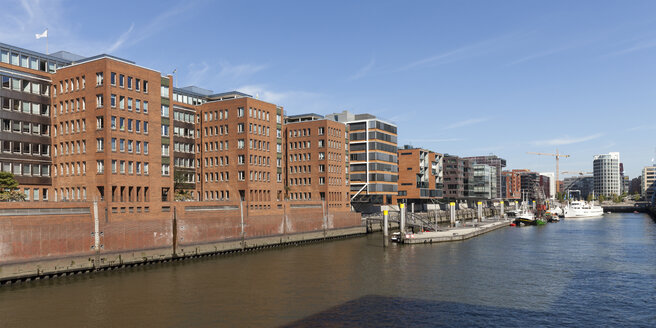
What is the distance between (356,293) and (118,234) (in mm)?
36646

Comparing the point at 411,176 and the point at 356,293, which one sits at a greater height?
the point at 411,176

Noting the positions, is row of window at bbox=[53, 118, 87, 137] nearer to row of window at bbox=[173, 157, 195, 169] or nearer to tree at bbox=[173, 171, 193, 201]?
tree at bbox=[173, 171, 193, 201]

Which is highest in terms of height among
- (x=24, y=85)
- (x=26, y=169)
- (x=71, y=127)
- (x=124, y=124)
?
(x=24, y=85)

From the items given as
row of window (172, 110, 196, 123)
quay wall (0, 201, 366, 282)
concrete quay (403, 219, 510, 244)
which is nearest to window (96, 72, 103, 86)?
quay wall (0, 201, 366, 282)

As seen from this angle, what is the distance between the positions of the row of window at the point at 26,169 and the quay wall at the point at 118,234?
60.9 feet

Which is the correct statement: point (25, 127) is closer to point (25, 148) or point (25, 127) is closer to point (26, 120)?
point (26, 120)

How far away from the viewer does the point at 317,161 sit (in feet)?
449

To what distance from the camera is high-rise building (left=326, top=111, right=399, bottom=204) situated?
520ft

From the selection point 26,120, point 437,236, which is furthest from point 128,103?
point 437,236

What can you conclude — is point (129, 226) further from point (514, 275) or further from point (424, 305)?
point (514, 275)

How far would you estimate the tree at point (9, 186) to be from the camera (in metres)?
69.8

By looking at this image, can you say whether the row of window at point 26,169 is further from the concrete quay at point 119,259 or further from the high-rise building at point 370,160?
the high-rise building at point 370,160

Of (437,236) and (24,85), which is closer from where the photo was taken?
(24,85)

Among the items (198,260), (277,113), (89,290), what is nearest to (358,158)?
(277,113)
